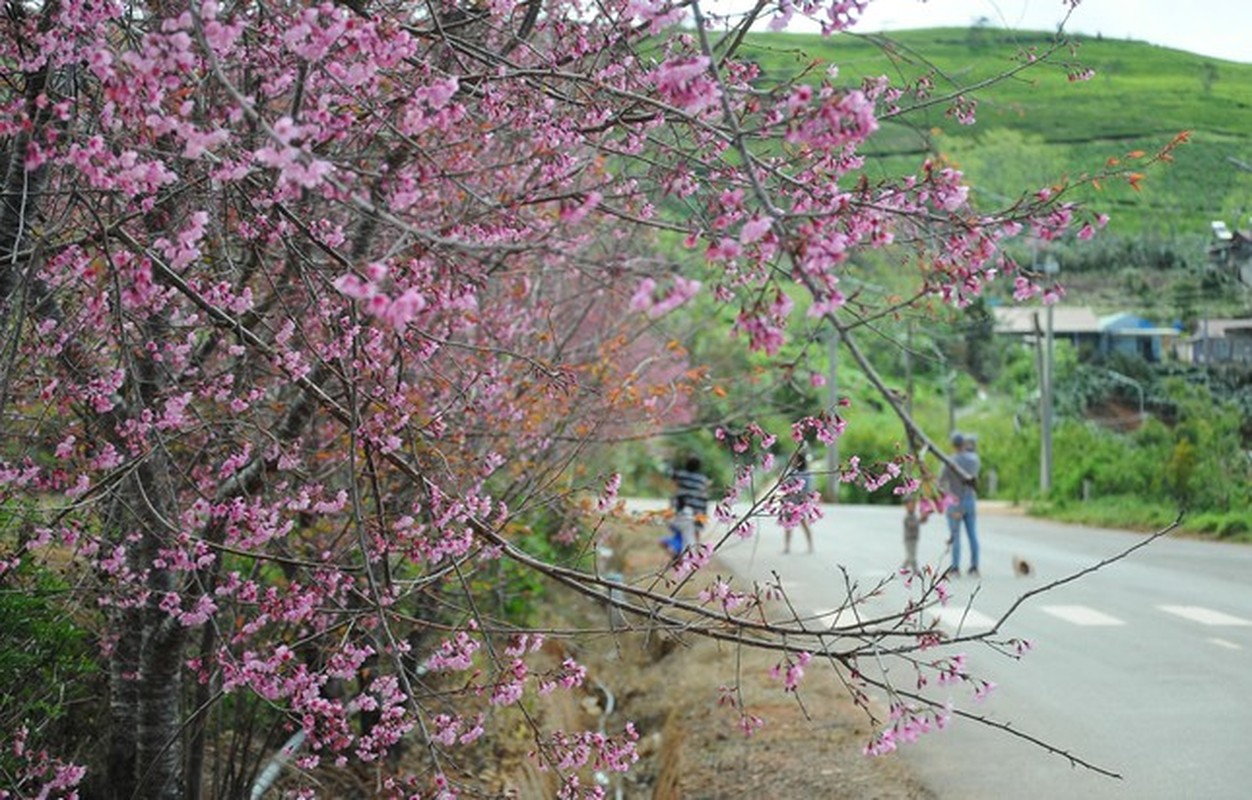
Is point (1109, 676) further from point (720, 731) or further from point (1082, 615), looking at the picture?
point (1082, 615)

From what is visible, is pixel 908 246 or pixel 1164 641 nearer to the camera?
pixel 908 246

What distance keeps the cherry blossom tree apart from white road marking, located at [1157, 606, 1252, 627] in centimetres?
840


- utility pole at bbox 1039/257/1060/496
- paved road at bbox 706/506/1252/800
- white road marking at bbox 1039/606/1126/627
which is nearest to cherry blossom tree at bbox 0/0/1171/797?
paved road at bbox 706/506/1252/800

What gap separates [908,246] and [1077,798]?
304 cm

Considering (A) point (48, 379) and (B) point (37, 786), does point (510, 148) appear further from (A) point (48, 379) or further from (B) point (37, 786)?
(B) point (37, 786)

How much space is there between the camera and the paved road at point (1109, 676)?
25.6 feet

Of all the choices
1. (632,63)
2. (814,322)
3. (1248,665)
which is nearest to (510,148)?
(632,63)

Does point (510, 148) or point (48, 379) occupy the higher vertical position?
point (510, 148)

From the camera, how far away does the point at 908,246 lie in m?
5.67

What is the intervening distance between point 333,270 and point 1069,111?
36.1 feet

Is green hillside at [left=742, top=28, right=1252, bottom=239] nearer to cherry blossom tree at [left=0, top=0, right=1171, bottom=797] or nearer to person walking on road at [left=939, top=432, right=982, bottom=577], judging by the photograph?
cherry blossom tree at [left=0, top=0, right=1171, bottom=797]

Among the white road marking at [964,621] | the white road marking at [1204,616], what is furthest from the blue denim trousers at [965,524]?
the white road marking at [1204,616]

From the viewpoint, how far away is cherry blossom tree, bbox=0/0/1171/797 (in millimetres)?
3967

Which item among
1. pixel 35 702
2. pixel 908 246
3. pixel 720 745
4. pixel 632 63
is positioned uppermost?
pixel 632 63
